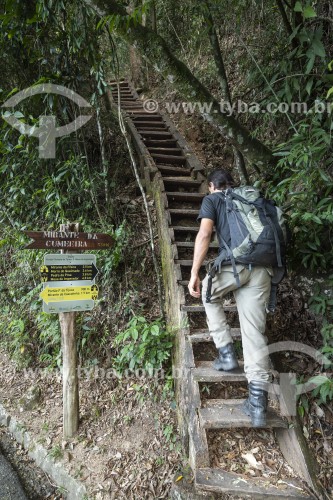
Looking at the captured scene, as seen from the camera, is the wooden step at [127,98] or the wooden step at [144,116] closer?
the wooden step at [144,116]

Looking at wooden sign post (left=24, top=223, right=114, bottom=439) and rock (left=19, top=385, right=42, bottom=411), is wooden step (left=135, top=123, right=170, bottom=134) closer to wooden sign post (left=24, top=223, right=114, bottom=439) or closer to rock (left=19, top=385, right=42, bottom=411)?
wooden sign post (left=24, top=223, right=114, bottom=439)

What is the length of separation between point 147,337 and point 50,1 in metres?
4.10

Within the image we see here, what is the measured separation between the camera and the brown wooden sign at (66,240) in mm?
2844

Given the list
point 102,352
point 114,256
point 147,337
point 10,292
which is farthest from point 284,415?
point 10,292

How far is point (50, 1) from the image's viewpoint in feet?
11.9

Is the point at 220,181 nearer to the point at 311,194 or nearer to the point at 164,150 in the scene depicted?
the point at 311,194

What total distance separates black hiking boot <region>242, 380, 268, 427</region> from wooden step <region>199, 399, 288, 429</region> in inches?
3.4

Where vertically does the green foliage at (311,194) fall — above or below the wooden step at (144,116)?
below

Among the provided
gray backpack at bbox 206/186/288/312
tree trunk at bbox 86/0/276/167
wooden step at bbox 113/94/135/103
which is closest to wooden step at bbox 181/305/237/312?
gray backpack at bbox 206/186/288/312

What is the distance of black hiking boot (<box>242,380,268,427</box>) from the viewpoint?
253cm

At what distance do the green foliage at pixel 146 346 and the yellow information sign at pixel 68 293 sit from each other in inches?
24.2

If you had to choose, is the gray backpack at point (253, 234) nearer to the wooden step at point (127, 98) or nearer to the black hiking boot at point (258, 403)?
the black hiking boot at point (258, 403)

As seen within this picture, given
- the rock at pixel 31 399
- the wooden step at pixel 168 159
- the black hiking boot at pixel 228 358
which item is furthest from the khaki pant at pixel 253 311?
the wooden step at pixel 168 159

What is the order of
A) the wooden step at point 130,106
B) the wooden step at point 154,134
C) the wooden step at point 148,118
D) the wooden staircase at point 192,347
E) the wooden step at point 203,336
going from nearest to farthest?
1. the wooden staircase at point 192,347
2. the wooden step at point 203,336
3. the wooden step at point 154,134
4. the wooden step at point 148,118
5. the wooden step at point 130,106
